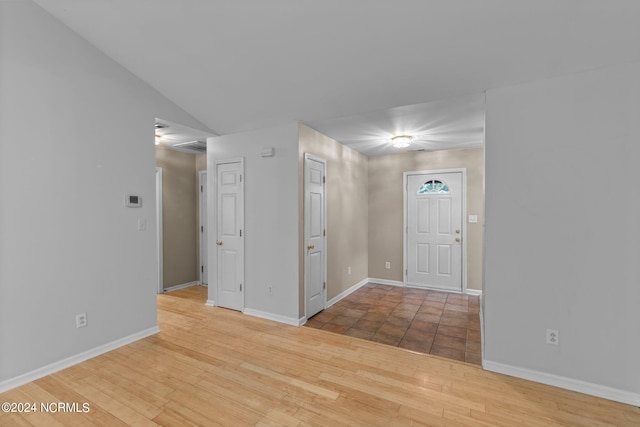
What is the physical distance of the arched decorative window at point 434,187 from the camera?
17.2ft

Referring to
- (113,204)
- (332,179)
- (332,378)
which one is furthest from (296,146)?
(332,378)

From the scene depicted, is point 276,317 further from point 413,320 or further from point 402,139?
point 402,139

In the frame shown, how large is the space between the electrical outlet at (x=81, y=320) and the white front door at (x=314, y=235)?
2.28m

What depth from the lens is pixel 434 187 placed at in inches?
209

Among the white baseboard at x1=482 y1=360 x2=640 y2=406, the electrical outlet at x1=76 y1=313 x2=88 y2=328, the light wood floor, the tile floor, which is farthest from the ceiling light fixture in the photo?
the electrical outlet at x1=76 y1=313 x2=88 y2=328

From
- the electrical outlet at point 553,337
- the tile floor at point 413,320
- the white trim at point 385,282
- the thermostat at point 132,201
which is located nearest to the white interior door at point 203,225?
the thermostat at point 132,201

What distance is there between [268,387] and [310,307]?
60.5 inches

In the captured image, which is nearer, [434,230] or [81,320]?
[81,320]

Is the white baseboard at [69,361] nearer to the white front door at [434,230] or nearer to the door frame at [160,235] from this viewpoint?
the door frame at [160,235]

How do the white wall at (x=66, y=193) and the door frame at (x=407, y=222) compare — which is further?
the door frame at (x=407, y=222)

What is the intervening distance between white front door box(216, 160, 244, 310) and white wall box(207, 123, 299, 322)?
0.11 meters

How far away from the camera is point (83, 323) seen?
2.76 metres

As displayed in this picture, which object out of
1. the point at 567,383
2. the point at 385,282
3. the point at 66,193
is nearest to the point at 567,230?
the point at 567,383

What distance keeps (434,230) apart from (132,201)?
15.5 feet
